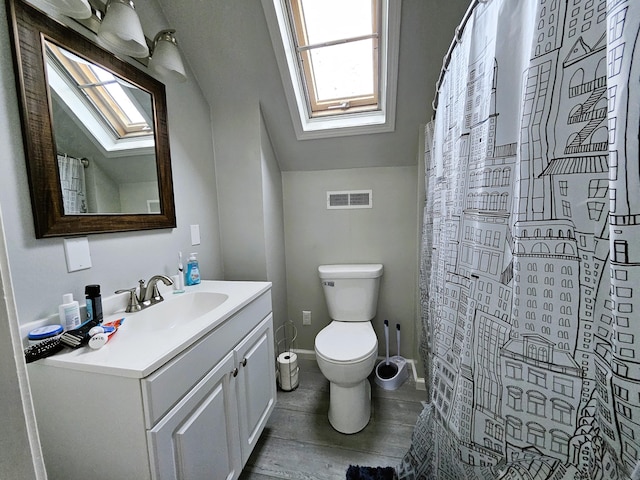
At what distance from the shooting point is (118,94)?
1105 mm

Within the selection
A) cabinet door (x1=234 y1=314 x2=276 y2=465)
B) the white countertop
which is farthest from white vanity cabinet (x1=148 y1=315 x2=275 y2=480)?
the white countertop

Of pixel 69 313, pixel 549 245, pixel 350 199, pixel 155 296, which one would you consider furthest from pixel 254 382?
pixel 350 199

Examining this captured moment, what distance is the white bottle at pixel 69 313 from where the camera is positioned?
32.6 inches

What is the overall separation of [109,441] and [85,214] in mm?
761

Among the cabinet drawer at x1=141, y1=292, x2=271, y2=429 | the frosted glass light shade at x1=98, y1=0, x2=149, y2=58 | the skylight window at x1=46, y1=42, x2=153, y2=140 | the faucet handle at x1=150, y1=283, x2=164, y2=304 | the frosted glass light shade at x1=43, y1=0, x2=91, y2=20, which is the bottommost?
the cabinet drawer at x1=141, y1=292, x2=271, y2=429

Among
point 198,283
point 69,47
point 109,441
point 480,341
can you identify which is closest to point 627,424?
point 480,341

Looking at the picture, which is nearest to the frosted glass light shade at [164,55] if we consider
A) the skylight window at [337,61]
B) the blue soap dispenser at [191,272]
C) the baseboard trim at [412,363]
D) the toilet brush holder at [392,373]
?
the skylight window at [337,61]

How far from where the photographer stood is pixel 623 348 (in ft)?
1.13

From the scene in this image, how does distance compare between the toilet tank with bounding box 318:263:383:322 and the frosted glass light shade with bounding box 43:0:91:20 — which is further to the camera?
the toilet tank with bounding box 318:263:383:322

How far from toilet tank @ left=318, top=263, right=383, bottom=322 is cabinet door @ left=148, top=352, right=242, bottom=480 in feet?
3.07

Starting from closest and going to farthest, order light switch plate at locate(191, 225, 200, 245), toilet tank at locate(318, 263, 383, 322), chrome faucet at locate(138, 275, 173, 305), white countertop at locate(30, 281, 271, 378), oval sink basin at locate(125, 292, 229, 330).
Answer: white countertop at locate(30, 281, 271, 378) < oval sink basin at locate(125, 292, 229, 330) < chrome faucet at locate(138, 275, 173, 305) < light switch plate at locate(191, 225, 200, 245) < toilet tank at locate(318, 263, 383, 322)

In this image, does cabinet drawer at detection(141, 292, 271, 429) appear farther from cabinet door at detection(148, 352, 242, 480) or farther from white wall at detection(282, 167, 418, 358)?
white wall at detection(282, 167, 418, 358)

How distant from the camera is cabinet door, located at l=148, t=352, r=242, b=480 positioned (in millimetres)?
710

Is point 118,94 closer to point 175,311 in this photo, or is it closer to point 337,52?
point 175,311
